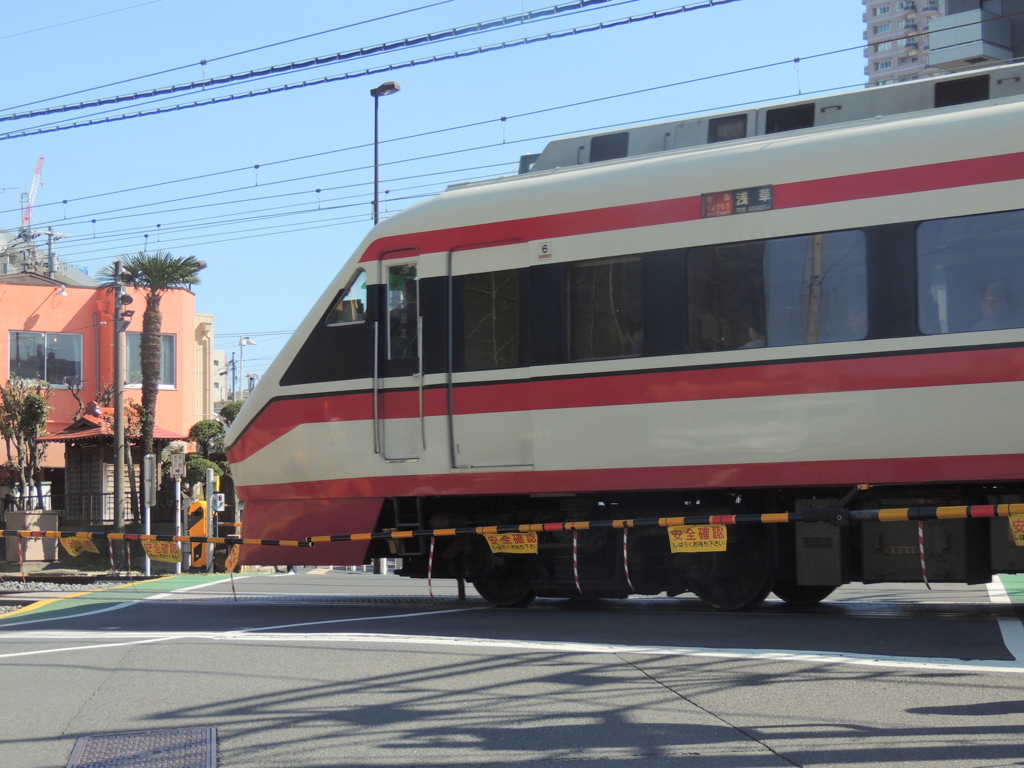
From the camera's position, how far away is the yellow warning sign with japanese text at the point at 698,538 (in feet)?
33.4

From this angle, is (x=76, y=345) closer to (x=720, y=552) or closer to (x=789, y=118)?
(x=720, y=552)

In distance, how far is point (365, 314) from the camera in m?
11.6

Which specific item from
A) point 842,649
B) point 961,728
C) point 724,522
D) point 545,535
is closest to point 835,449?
point 724,522

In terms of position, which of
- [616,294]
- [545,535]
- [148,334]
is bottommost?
[545,535]

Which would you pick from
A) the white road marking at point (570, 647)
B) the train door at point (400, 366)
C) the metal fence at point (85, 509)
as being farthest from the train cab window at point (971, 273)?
the metal fence at point (85, 509)

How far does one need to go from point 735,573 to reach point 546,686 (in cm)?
383

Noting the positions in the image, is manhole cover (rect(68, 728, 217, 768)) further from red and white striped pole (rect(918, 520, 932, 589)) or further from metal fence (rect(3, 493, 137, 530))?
metal fence (rect(3, 493, 137, 530))

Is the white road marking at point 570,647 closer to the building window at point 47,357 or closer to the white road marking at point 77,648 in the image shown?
the white road marking at point 77,648

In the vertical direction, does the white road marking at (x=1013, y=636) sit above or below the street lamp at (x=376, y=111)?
below

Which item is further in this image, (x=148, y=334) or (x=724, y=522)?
(x=148, y=334)

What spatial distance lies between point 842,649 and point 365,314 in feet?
18.1

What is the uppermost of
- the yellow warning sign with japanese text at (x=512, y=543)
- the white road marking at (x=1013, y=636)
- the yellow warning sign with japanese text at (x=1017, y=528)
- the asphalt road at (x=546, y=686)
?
the yellow warning sign with japanese text at (x=1017, y=528)

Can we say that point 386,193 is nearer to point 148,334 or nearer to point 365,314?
point 148,334

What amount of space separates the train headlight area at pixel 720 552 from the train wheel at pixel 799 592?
0.04ft
